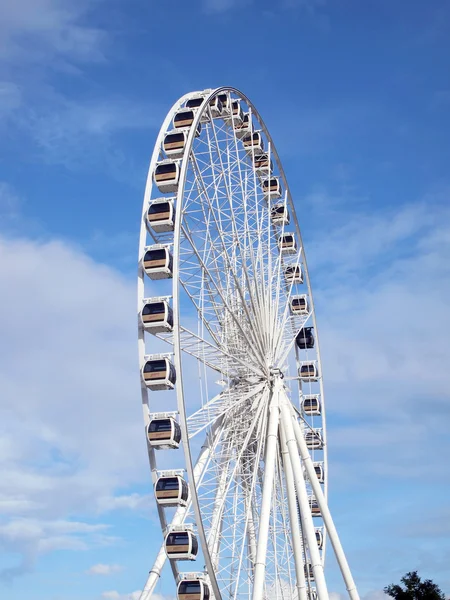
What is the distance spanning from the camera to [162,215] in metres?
30.8

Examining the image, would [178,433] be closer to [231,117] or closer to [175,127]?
[175,127]

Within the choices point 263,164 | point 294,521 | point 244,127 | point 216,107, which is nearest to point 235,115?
point 244,127

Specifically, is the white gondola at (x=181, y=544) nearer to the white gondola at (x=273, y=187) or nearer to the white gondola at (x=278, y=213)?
the white gondola at (x=278, y=213)

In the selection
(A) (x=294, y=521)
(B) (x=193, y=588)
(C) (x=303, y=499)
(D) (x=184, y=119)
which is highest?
(D) (x=184, y=119)

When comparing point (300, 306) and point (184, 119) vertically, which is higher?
point (184, 119)

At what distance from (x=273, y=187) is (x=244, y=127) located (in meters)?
3.32

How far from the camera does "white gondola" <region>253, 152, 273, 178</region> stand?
4069cm

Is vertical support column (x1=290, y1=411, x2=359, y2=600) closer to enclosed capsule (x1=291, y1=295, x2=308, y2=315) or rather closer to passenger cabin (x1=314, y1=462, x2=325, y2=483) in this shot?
passenger cabin (x1=314, y1=462, x2=325, y2=483)

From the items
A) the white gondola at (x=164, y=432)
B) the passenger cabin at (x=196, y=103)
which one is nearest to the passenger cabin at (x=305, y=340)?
the passenger cabin at (x=196, y=103)

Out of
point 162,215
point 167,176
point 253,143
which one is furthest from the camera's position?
point 253,143

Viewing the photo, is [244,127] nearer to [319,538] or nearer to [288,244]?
[288,244]

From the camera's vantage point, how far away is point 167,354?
29.3 metres

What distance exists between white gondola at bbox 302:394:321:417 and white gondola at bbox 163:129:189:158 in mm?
14960

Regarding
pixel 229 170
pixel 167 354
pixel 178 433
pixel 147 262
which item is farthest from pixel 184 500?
pixel 229 170
